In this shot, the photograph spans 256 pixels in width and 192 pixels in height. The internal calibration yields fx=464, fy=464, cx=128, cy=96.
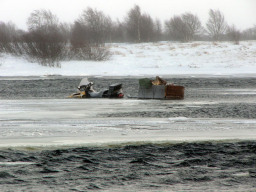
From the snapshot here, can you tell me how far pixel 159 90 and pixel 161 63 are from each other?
28.4 m

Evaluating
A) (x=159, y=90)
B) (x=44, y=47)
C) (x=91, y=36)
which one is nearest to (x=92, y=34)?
(x=91, y=36)

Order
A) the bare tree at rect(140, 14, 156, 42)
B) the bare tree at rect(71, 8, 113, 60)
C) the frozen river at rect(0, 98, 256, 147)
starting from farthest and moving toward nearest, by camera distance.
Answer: the bare tree at rect(140, 14, 156, 42) → the bare tree at rect(71, 8, 113, 60) → the frozen river at rect(0, 98, 256, 147)

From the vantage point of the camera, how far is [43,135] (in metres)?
8.64

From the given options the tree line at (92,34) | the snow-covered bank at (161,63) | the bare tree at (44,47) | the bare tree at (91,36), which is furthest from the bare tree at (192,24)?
the bare tree at (44,47)

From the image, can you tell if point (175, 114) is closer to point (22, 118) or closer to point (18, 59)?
point (22, 118)

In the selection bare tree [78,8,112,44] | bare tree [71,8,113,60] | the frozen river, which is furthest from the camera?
bare tree [78,8,112,44]

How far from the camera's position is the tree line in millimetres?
45500

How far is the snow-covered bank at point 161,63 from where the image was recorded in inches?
1524

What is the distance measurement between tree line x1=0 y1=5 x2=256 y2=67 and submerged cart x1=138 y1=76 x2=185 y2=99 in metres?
25.9

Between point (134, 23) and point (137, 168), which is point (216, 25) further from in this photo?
point (137, 168)

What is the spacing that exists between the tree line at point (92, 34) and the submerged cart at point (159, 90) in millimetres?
25945

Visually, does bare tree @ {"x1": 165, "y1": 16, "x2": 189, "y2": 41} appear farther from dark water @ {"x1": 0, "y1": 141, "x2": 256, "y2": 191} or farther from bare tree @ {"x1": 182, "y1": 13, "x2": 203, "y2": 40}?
dark water @ {"x1": 0, "y1": 141, "x2": 256, "y2": 191}

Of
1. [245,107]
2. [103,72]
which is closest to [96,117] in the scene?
[245,107]

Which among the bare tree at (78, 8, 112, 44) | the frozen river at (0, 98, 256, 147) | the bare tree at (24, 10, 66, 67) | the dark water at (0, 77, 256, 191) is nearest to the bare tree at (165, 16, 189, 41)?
the bare tree at (78, 8, 112, 44)
